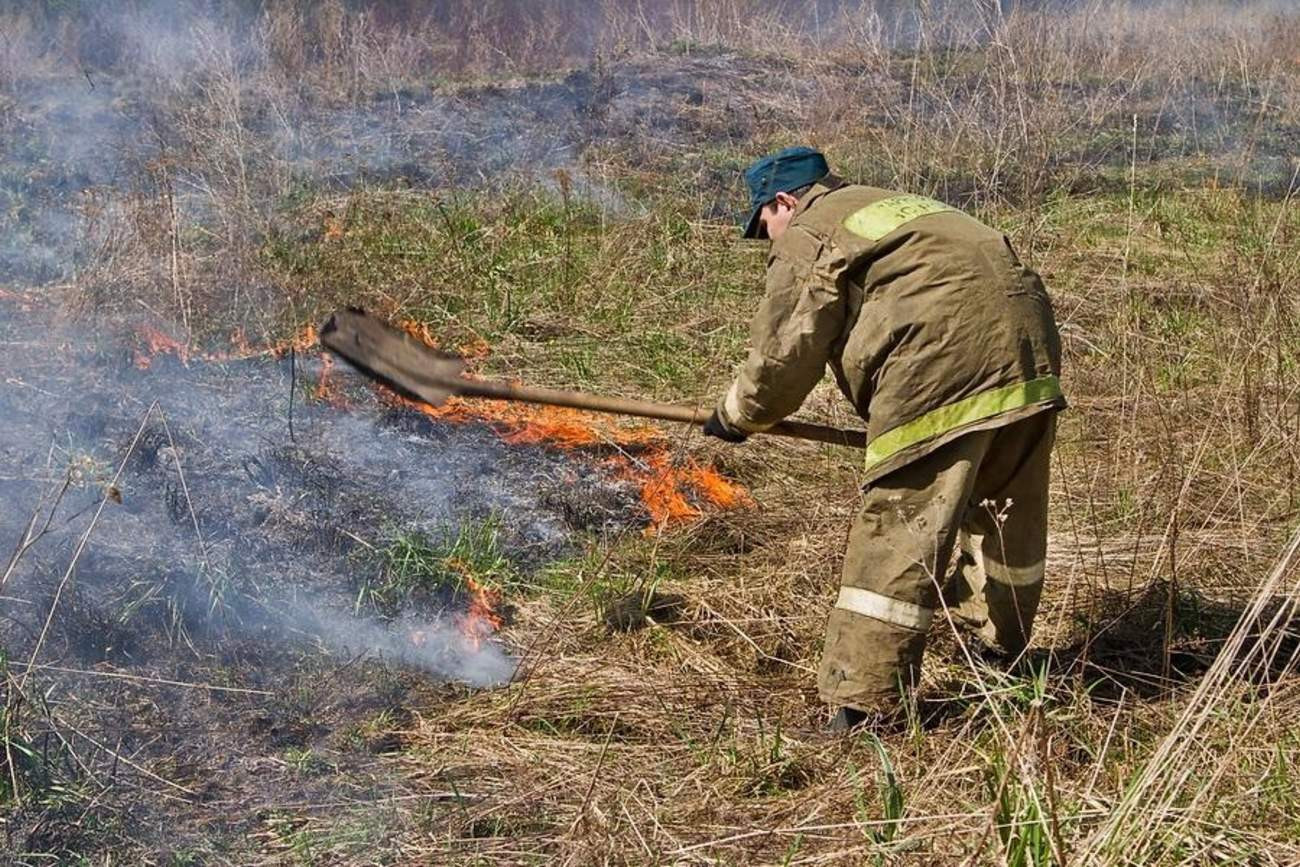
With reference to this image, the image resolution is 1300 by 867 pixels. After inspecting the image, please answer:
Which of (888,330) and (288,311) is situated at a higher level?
(888,330)

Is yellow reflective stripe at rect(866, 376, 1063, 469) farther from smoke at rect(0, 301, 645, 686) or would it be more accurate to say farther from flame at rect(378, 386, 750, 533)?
flame at rect(378, 386, 750, 533)

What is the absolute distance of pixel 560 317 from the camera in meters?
7.06

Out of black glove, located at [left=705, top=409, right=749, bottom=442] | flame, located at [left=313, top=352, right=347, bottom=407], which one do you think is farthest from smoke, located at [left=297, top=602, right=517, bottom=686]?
flame, located at [left=313, top=352, right=347, bottom=407]

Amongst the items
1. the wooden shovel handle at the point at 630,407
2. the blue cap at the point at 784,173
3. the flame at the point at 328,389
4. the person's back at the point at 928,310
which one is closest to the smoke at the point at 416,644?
the wooden shovel handle at the point at 630,407

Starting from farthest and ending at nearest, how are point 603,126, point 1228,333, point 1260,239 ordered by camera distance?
point 603,126
point 1260,239
point 1228,333

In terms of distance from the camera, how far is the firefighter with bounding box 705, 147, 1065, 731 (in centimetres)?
329

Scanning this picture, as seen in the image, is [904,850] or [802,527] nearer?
[904,850]

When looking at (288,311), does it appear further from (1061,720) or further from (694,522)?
(1061,720)

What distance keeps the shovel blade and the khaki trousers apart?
135 cm

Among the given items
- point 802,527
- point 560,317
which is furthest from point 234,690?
point 560,317

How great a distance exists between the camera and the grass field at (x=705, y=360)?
2967mm

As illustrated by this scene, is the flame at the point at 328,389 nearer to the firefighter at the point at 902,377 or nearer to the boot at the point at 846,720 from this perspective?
the firefighter at the point at 902,377

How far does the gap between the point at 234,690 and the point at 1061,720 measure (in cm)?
232

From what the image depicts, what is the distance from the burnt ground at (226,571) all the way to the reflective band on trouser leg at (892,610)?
120cm
